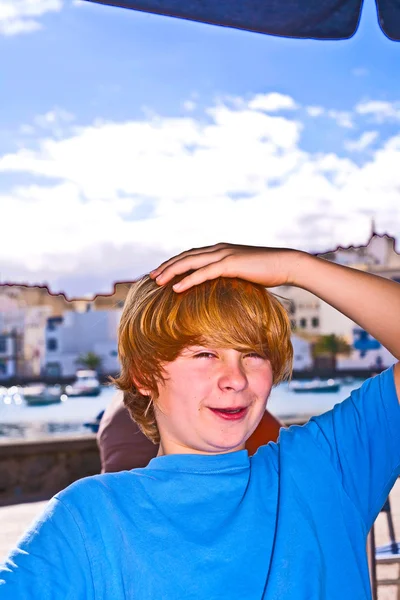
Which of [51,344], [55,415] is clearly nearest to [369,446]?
[55,415]

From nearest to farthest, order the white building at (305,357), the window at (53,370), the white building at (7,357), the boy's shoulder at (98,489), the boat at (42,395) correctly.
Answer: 1. the boy's shoulder at (98,489)
2. the white building at (305,357)
3. the boat at (42,395)
4. the window at (53,370)
5. the white building at (7,357)

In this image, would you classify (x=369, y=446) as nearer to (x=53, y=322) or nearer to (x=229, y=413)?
(x=229, y=413)

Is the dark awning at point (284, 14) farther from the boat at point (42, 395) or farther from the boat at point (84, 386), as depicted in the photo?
the boat at point (42, 395)

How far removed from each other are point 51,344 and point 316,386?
24242 millimetres

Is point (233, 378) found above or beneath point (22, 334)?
beneath

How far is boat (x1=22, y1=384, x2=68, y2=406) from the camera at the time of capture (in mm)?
66562

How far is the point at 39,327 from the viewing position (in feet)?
233

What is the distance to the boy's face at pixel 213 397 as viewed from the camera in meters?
1.01

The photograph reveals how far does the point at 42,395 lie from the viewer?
6831 centimetres

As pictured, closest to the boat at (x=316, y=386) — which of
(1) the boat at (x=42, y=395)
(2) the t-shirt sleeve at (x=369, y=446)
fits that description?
(1) the boat at (x=42, y=395)

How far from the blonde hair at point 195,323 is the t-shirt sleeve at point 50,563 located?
0.79ft

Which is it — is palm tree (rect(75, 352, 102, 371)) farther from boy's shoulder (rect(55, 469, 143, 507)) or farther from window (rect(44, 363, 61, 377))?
boy's shoulder (rect(55, 469, 143, 507))

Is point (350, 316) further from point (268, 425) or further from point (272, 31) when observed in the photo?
point (268, 425)

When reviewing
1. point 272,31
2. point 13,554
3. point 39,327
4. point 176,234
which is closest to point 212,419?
point 13,554
